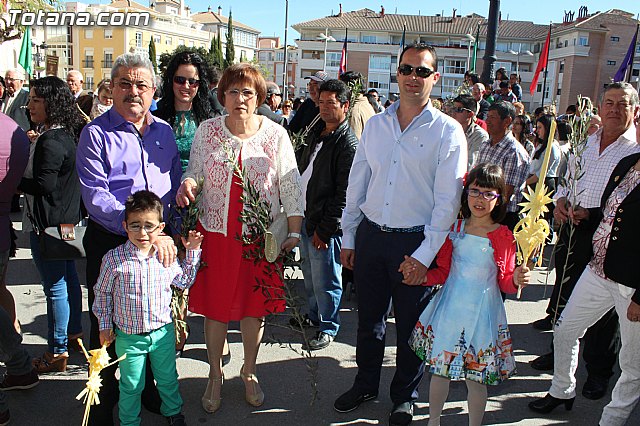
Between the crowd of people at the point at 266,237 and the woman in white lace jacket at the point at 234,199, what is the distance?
0.03ft

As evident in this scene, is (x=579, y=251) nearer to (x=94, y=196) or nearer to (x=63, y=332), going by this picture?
(x=94, y=196)

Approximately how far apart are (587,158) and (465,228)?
5.50 ft

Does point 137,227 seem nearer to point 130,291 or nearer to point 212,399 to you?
point 130,291

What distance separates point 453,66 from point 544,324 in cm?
6746

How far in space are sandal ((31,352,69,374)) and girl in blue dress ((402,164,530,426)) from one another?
2708mm

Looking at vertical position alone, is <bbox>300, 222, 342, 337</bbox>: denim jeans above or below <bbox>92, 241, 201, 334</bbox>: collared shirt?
below

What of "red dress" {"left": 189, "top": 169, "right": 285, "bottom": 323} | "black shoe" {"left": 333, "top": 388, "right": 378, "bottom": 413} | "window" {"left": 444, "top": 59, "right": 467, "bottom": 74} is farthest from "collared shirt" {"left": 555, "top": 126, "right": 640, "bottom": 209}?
"window" {"left": 444, "top": 59, "right": 467, "bottom": 74}

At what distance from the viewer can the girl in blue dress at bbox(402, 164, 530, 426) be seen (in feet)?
9.53

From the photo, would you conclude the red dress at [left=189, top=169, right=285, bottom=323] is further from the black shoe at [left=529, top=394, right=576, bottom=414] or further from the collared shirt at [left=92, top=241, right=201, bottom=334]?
the black shoe at [left=529, top=394, right=576, bottom=414]

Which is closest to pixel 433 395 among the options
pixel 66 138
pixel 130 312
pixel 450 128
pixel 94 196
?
pixel 450 128

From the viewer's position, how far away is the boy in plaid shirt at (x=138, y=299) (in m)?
2.79

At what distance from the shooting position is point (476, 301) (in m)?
2.94

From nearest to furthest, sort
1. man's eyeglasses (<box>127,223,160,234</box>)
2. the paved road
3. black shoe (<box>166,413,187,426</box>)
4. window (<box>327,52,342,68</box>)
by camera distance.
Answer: man's eyeglasses (<box>127,223,160,234</box>)
black shoe (<box>166,413,187,426</box>)
the paved road
window (<box>327,52,342,68</box>)

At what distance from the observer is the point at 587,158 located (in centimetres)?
405
